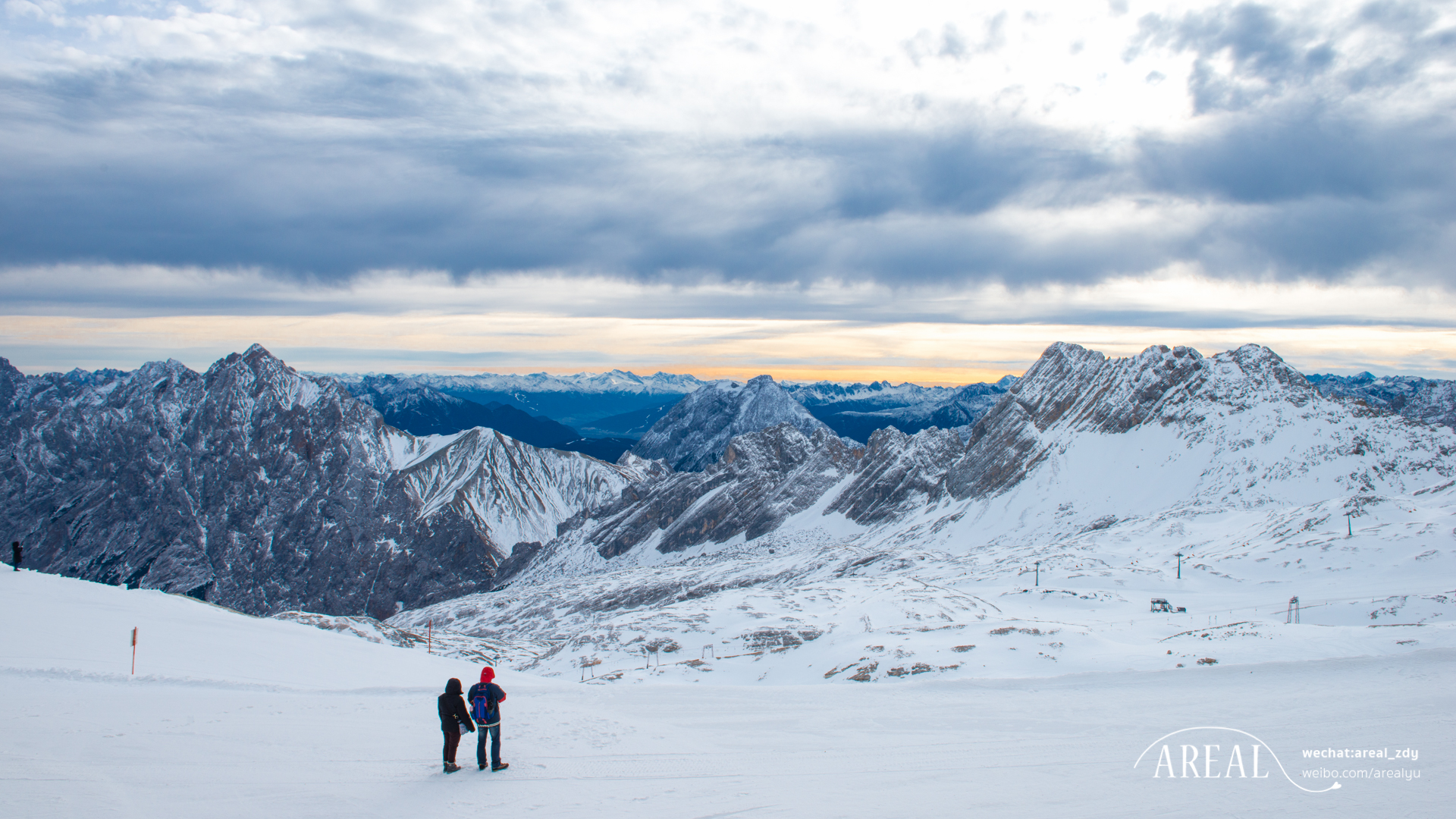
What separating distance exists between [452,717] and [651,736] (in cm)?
524

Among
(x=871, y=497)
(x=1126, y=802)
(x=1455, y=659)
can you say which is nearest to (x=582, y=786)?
(x=1126, y=802)

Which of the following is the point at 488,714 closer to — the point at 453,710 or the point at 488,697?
the point at 488,697

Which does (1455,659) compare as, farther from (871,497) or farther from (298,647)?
(871,497)

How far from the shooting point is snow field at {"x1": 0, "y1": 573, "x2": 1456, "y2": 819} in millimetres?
13047

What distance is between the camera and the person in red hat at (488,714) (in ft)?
48.1

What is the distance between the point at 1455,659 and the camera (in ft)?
78.2

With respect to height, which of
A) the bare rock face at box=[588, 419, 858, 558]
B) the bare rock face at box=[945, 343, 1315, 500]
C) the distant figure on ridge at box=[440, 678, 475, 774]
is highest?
the bare rock face at box=[945, 343, 1315, 500]

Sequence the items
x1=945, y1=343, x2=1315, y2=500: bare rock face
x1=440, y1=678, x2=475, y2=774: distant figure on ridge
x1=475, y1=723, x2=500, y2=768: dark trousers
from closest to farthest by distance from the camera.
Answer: x1=440, y1=678, x2=475, y2=774: distant figure on ridge < x1=475, y1=723, x2=500, y2=768: dark trousers < x1=945, y1=343, x2=1315, y2=500: bare rock face

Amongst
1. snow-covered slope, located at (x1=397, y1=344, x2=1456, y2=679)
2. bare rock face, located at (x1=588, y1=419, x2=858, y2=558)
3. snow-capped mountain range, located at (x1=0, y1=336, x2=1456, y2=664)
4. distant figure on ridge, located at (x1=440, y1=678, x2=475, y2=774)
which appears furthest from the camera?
bare rock face, located at (x1=588, y1=419, x2=858, y2=558)

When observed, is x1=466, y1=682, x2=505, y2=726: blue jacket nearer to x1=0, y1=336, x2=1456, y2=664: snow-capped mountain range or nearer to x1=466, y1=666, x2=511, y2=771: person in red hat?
x1=466, y1=666, x2=511, y2=771: person in red hat

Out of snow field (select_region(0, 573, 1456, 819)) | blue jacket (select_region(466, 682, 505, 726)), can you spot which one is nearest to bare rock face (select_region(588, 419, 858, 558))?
snow field (select_region(0, 573, 1456, 819))

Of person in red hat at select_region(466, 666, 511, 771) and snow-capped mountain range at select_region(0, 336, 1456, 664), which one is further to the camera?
snow-capped mountain range at select_region(0, 336, 1456, 664)

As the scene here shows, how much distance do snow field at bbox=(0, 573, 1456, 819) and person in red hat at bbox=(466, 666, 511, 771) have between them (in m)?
0.45

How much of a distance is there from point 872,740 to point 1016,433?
14247 centimetres
